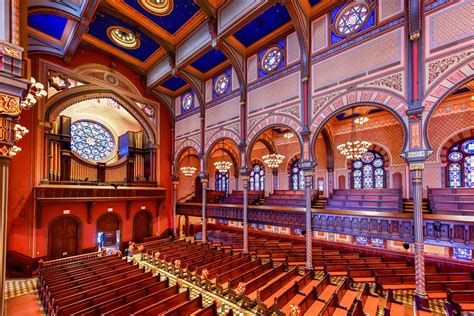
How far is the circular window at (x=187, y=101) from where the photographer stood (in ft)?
51.2

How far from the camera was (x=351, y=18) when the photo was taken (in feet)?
28.0

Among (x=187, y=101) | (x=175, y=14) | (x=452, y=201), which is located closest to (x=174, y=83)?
(x=187, y=101)

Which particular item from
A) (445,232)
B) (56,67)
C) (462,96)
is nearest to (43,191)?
(56,67)

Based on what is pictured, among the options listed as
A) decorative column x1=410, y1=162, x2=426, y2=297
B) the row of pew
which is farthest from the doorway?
decorative column x1=410, y1=162, x2=426, y2=297

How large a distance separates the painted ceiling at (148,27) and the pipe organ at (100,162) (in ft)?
14.5

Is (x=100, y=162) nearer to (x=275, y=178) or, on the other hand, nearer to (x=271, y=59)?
(x=271, y=59)

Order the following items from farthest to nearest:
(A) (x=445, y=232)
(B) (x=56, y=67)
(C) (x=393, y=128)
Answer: (C) (x=393, y=128) < (B) (x=56, y=67) < (A) (x=445, y=232)

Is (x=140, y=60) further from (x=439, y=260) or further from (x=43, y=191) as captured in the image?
(x=439, y=260)

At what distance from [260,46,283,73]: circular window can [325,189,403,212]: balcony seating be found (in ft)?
23.6

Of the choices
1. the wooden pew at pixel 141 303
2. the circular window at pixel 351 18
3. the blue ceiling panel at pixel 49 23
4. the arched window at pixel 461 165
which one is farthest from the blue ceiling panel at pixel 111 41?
the arched window at pixel 461 165

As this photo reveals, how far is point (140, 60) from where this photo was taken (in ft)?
46.5

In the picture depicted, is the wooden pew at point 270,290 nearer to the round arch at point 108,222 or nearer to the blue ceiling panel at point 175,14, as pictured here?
the round arch at point 108,222

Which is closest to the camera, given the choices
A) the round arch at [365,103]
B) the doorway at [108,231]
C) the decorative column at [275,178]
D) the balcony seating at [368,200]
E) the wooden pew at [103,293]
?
the wooden pew at [103,293]

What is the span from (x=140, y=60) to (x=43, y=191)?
360 inches
